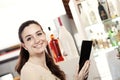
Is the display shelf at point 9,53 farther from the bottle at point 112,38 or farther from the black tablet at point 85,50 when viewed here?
the bottle at point 112,38

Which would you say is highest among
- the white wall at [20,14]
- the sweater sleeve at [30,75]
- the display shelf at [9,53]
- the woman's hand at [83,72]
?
the white wall at [20,14]

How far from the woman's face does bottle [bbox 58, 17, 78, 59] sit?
179mm

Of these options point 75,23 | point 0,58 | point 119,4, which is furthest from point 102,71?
point 0,58

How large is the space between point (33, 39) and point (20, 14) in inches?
10.9

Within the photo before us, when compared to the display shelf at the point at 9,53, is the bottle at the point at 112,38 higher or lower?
lower

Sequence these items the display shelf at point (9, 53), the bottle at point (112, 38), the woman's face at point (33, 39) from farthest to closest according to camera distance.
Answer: the bottle at point (112, 38), the display shelf at point (9, 53), the woman's face at point (33, 39)

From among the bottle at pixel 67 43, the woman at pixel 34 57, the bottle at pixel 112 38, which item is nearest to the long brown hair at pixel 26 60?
the woman at pixel 34 57

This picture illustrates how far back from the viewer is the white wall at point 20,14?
1.76m

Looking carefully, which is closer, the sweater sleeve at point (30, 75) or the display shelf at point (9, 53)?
the sweater sleeve at point (30, 75)

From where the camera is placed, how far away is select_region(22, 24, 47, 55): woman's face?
5.28 feet

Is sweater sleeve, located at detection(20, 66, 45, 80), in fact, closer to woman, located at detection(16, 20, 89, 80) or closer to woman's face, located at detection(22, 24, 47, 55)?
woman, located at detection(16, 20, 89, 80)

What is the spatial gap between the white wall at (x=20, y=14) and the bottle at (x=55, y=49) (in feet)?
0.35

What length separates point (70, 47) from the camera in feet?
5.89

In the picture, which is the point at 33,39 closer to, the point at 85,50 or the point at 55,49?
the point at 55,49
